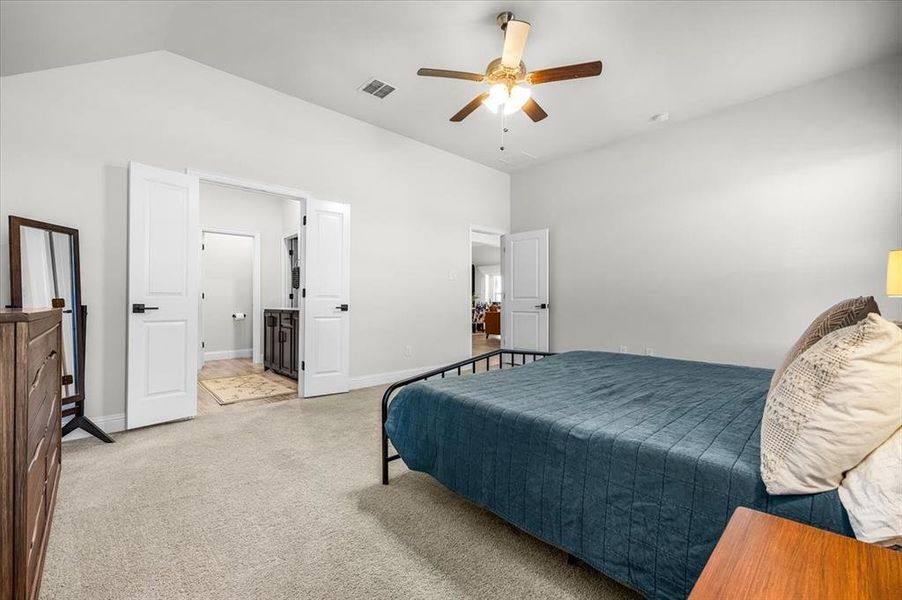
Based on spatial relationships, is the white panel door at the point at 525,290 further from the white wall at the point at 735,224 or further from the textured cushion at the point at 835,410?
the textured cushion at the point at 835,410

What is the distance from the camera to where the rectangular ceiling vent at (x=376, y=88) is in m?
3.69

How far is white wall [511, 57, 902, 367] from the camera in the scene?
136 inches

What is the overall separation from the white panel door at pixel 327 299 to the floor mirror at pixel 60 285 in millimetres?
1686

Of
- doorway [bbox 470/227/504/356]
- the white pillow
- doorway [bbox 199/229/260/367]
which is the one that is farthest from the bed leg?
doorway [bbox 470/227/504/356]

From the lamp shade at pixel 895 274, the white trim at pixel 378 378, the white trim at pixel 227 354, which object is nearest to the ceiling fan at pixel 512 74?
the lamp shade at pixel 895 274

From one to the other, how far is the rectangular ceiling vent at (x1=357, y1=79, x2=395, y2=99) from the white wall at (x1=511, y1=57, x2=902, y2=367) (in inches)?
110

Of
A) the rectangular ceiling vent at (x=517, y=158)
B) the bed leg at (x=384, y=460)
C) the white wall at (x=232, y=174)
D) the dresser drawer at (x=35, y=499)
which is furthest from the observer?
the rectangular ceiling vent at (x=517, y=158)

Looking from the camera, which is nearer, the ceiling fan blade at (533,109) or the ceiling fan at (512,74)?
the ceiling fan at (512,74)

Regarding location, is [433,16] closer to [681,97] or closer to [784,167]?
[681,97]

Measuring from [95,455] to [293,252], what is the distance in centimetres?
431

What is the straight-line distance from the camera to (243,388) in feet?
14.7

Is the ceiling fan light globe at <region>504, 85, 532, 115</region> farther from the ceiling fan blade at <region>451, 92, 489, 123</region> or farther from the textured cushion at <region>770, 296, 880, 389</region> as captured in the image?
the textured cushion at <region>770, 296, 880, 389</region>

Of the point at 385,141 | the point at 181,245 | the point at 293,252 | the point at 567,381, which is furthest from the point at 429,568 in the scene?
the point at 293,252

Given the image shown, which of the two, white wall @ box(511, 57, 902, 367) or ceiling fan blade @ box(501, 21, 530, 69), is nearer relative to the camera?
ceiling fan blade @ box(501, 21, 530, 69)
